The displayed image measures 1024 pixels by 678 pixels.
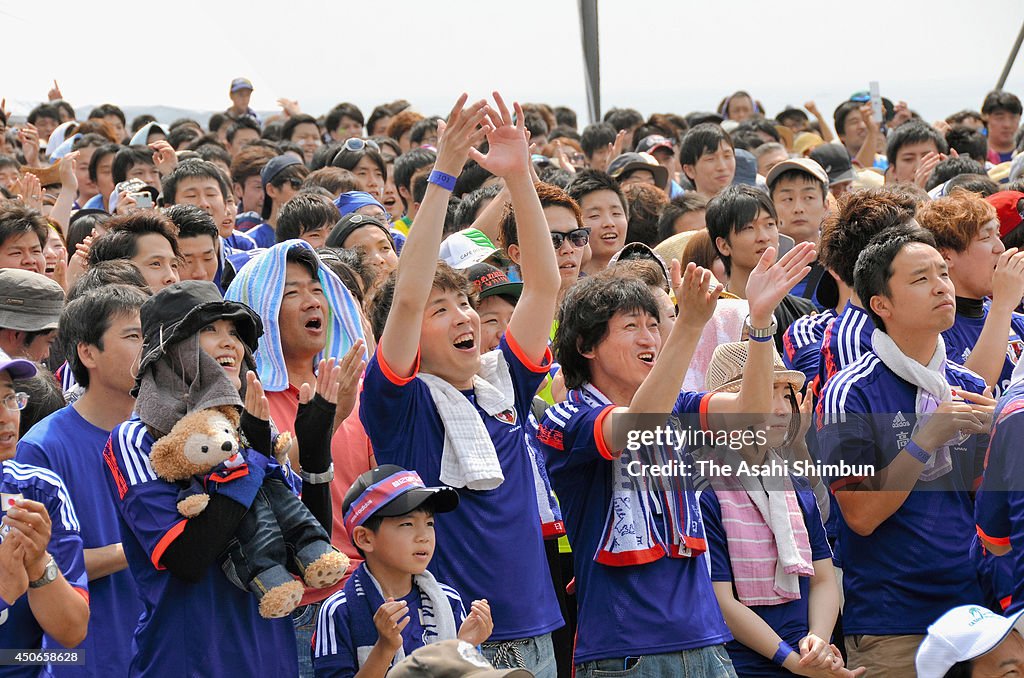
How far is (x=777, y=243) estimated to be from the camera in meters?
5.47

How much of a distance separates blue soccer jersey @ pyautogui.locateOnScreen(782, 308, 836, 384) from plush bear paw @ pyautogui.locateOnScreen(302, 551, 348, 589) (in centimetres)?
222

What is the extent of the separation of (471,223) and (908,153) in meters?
4.10

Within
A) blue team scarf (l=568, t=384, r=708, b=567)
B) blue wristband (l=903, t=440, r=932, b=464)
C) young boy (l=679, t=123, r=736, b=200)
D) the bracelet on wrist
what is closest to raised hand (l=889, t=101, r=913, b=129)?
young boy (l=679, t=123, r=736, b=200)

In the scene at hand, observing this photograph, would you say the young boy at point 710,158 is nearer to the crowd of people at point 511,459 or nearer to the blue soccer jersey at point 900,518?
the crowd of people at point 511,459

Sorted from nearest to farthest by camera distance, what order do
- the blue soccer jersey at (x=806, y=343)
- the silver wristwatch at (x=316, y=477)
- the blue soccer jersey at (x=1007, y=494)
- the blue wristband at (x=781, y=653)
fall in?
the blue soccer jersey at (x=1007, y=494) < the silver wristwatch at (x=316, y=477) < the blue wristband at (x=781, y=653) < the blue soccer jersey at (x=806, y=343)

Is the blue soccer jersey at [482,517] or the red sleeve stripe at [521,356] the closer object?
the blue soccer jersey at [482,517]

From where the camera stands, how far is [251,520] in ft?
9.71

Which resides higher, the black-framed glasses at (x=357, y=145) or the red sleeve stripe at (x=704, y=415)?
the black-framed glasses at (x=357, y=145)

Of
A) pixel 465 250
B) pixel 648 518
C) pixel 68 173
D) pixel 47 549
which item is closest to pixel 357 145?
pixel 68 173

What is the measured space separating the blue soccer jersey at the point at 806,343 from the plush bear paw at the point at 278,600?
2.33m

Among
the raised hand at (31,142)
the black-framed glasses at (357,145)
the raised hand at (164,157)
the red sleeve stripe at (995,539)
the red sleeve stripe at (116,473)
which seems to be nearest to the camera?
the red sleeve stripe at (116,473)

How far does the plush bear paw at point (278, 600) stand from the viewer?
9.40 feet

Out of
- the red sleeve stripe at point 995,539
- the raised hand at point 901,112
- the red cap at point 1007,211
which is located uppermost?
the raised hand at point 901,112

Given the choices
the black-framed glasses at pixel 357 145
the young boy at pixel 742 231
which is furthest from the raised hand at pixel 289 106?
the young boy at pixel 742 231
